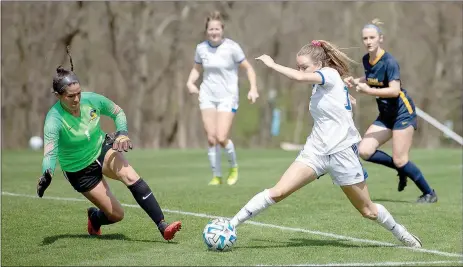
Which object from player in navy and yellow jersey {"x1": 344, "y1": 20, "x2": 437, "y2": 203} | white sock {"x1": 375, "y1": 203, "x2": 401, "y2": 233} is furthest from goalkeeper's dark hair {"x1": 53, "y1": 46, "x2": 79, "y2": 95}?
player in navy and yellow jersey {"x1": 344, "y1": 20, "x2": 437, "y2": 203}

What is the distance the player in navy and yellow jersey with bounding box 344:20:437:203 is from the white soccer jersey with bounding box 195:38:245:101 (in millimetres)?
2961

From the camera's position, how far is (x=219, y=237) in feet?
26.7

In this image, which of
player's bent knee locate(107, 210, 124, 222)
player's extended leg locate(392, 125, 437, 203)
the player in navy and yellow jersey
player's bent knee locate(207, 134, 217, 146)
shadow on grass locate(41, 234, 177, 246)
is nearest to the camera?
shadow on grass locate(41, 234, 177, 246)

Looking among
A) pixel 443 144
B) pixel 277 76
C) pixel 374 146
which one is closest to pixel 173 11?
pixel 277 76

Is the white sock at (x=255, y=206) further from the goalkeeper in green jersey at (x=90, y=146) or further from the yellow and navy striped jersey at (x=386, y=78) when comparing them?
the yellow and navy striped jersey at (x=386, y=78)

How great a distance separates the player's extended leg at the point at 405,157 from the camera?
39.6ft

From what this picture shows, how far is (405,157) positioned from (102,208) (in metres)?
4.66

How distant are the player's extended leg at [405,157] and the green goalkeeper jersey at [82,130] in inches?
175

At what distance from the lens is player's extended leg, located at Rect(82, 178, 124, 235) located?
9.10m

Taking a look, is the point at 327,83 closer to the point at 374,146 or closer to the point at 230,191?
the point at 374,146

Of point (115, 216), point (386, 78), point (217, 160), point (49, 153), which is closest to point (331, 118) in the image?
point (115, 216)

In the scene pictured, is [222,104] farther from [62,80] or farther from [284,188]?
[284,188]

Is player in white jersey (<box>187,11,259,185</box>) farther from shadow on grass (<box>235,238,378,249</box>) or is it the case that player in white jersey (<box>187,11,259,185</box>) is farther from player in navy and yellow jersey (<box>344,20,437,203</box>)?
shadow on grass (<box>235,238,378,249</box>)

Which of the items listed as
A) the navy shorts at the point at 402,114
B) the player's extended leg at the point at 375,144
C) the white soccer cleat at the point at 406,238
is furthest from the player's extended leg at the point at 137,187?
the navy shorts at the point at 402,114
